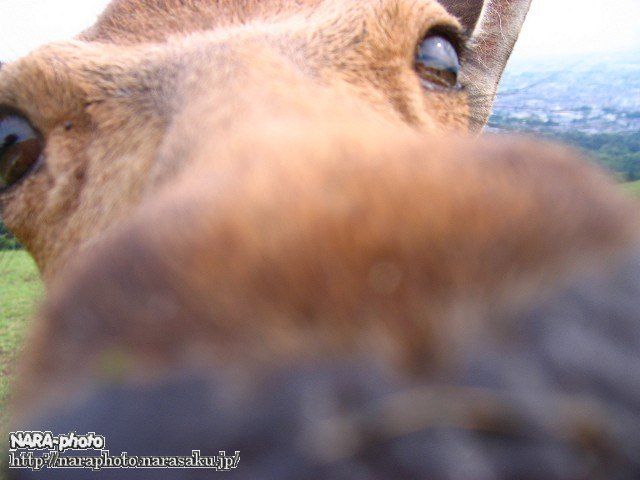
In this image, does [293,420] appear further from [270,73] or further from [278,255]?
[270,73]

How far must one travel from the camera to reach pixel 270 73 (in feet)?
7.20

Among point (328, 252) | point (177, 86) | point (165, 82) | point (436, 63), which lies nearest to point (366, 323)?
point (328, 252)

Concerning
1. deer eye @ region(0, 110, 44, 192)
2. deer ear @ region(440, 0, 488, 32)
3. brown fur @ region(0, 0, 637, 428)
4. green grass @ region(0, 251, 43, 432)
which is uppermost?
deer ear @ region(440, 0, 488, 32)

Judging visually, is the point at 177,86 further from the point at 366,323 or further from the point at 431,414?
the point at 431,414

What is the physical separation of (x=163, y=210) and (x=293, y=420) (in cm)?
54

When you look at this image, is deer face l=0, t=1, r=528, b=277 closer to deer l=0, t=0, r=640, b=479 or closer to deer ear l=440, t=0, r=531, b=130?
→ deer ear l=440, t=0, r=531, b=130

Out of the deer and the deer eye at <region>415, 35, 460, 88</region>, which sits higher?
the deer eye at <region>415, 35, 460, 88</region>

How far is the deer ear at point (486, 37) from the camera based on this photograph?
159 inches

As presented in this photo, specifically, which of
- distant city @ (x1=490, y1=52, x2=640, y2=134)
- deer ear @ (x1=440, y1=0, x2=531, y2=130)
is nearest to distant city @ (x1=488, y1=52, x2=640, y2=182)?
distant city @ (x1=490, y1=52, x2=640, y2=134)

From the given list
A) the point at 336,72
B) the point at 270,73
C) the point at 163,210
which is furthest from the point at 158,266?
the point at 336,72

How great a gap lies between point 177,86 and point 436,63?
1638 mm

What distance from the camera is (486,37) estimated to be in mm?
4160

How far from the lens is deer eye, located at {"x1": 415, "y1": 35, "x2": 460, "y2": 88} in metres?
3.22

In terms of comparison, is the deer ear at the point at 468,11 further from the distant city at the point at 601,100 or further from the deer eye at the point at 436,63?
the distant city at the point at 601,100
